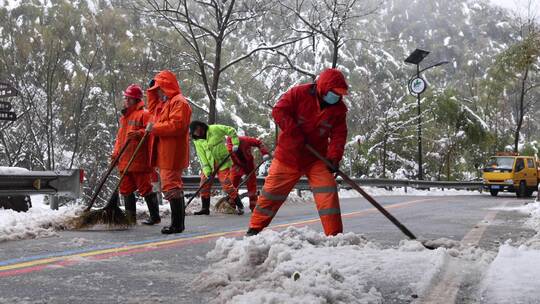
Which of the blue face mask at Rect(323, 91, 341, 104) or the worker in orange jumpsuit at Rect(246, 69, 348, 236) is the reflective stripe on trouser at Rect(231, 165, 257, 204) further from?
the blue face mask at Rect(323, 91, 341, 104)

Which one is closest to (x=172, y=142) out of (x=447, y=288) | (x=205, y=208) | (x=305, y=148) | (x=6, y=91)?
(x=305, y=148)

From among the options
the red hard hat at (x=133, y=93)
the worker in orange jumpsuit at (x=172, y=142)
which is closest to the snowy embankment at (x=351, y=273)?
the worker in orange jumpsuit at (x=172, y=142)

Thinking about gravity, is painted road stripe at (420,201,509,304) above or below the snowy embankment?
below

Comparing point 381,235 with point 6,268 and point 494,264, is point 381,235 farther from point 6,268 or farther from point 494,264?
Answer: point 6,268

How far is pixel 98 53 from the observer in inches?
998

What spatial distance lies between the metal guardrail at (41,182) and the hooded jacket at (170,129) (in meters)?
2.45

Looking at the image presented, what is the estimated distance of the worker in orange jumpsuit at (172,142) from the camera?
6.43m

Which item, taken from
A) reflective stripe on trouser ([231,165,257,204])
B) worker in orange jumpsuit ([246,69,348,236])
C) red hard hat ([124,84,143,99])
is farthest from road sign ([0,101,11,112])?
worker in orange jumpsuit ([246,69,348,236])

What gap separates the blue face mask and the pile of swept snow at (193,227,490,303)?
1.34 meters

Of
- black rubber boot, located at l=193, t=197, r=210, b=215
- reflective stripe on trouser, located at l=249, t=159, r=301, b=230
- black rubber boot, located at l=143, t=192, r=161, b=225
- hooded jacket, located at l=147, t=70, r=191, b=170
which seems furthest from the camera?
black rubber boot, located at l=193, t=197, r=210, b=215

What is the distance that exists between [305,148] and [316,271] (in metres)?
2.33

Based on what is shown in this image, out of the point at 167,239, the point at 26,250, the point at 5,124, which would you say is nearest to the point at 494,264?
the point at 167,239

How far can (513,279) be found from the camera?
331 cm

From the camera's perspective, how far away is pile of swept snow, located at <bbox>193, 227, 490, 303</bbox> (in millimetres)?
2916
